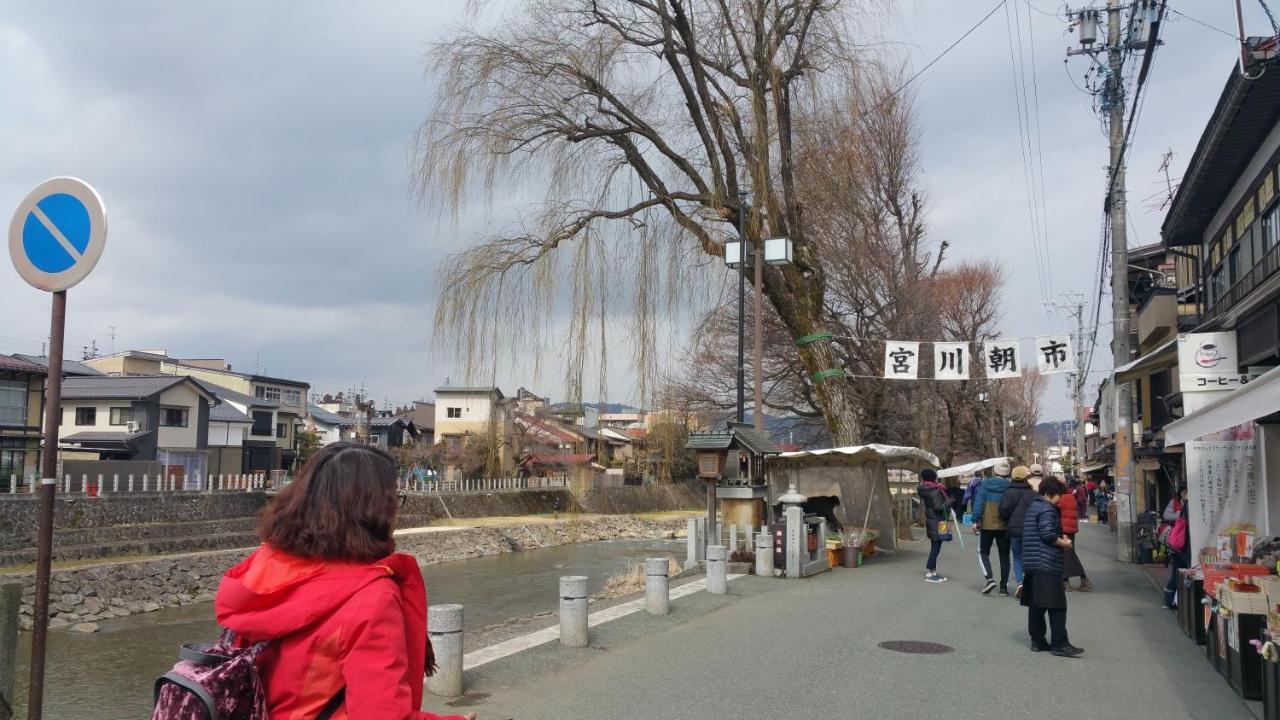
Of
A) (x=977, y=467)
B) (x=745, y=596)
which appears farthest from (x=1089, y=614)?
(x=977, y=467)

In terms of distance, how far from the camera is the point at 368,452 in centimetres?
239

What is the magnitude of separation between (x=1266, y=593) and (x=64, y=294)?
27.3 feet

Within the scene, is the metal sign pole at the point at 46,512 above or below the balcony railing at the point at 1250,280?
below

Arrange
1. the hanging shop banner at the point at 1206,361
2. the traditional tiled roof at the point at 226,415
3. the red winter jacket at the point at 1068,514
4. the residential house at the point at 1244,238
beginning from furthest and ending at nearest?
the traditional tiled roof at the point at 226,415 < the red winter jacket at the point at 1068,514 < the hanging shop banner at the point at 1206,361 < the residential house at the point at 1244,238

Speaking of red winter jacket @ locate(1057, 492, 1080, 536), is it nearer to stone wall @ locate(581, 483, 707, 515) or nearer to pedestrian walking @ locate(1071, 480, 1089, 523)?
pedestrian walking @ locate(1071, 480, 1089, 523)

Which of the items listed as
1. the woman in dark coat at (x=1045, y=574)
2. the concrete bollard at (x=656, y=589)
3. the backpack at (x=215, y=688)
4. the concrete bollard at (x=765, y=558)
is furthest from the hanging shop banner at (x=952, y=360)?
the backpack at (x=215, y=688)

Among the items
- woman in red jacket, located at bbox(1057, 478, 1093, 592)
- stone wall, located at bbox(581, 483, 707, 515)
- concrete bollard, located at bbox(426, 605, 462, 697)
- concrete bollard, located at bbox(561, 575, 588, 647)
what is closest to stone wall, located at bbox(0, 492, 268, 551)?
concrete bollard, located at bbox(561, 575, 588, 647)

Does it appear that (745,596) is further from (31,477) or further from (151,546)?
(31,477)

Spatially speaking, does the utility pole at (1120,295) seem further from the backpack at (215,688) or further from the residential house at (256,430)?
the residential house at (256,430)

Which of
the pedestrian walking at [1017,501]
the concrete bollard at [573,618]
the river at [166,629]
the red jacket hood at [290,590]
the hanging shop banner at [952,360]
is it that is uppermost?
the hanging shop banner at [952,360]

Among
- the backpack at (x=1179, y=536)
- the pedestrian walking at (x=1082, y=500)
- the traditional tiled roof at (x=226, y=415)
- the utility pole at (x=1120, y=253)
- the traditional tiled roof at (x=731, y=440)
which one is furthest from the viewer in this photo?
the traditional tiled roof at (x=226, y=415)

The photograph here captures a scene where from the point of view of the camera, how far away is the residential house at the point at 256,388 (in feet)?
186

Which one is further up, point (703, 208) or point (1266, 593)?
point (703, 208)

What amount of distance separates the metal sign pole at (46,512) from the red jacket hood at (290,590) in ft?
8.12
